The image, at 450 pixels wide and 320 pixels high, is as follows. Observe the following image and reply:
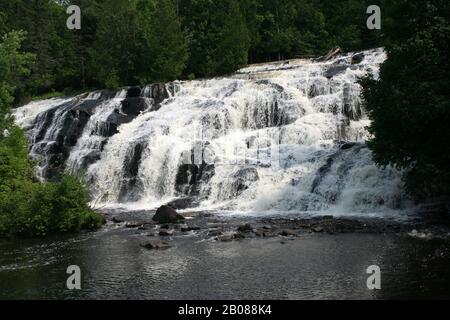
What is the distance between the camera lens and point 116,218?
3019 centimetres

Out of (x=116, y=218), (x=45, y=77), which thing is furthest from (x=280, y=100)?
(x=45, y=77)

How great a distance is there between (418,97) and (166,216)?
1397 cm

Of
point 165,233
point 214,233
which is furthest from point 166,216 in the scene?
point 214,233

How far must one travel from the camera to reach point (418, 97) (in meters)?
22.1

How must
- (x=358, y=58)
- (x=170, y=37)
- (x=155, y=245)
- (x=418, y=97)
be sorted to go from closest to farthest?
(x=418, y=97)
(x=155, y=245)
(x=358, y=58)
(x=170, y=37)

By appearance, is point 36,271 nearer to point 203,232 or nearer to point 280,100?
point 203,232

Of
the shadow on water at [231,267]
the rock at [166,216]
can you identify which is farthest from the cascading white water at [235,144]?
the shadow on water at [231,267]

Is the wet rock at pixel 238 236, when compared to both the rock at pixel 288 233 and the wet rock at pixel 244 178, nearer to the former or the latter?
the rock at pixel 288 233

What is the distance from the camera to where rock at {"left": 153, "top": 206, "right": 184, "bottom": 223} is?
92.0ft

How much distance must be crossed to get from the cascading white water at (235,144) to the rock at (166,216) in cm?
432

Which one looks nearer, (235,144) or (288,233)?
(288,233)

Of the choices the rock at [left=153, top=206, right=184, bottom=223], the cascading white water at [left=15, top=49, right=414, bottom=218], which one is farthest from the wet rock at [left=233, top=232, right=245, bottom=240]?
the cascading white water at [left=15, top=49, right=414, bottom=218]

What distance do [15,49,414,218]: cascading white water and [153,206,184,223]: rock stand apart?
14.2ft

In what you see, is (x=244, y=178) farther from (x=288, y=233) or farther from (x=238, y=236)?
(x=238, y=236)
